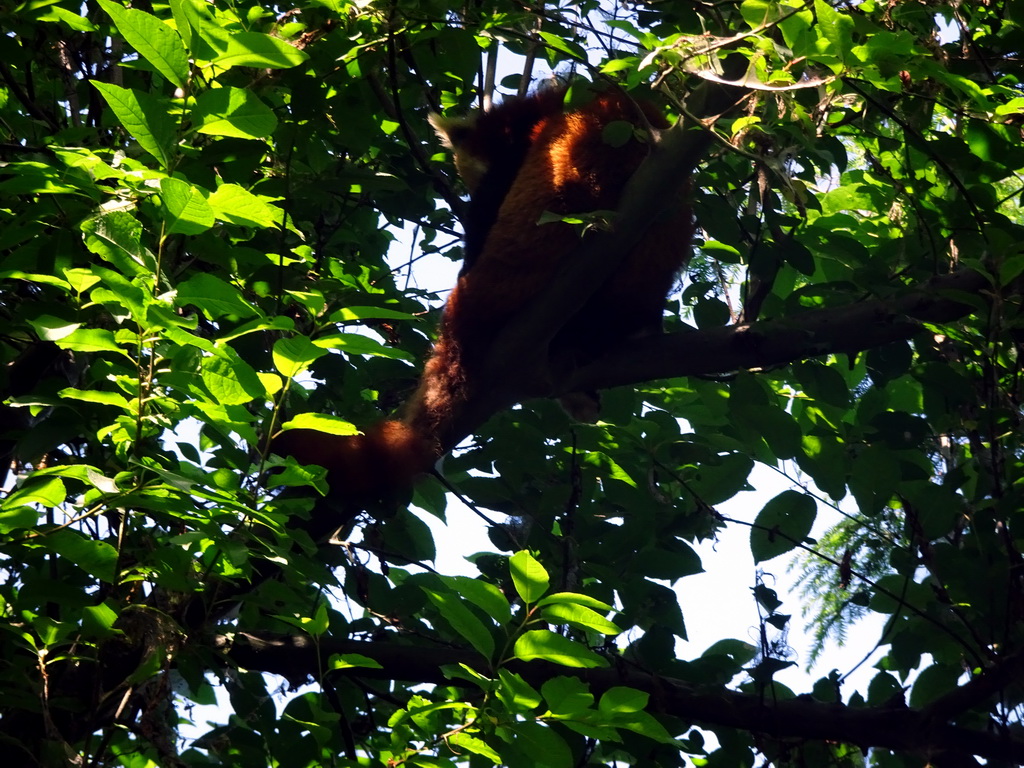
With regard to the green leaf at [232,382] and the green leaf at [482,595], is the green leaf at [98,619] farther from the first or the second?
the green leaf at [482,595]

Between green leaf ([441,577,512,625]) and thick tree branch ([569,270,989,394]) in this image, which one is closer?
green leaf ([441,577,512,625])

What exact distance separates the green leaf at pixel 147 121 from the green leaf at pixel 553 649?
1.04 meters

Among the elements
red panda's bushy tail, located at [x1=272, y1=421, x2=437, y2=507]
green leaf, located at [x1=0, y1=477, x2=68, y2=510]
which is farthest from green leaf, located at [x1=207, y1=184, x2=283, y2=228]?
red panda's bushy tail, located at [x1=272, y1=421, x2=437, y2=507]

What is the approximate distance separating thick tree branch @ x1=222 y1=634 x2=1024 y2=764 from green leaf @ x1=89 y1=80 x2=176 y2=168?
1.36 m

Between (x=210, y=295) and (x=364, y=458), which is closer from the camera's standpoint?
(x=210, y=295)

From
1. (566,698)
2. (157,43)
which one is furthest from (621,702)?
(157,43)

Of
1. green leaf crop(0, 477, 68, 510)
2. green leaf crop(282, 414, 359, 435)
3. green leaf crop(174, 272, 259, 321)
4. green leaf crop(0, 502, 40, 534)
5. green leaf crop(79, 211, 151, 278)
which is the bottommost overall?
green leaf crop(0, 502, 40, 534)

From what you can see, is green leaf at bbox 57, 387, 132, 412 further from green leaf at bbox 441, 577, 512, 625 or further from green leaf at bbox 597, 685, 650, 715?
green leaf at bbox 597, 685, 650, 715

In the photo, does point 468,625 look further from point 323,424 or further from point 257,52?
point 257,52

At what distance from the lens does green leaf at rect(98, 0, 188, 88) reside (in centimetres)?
159

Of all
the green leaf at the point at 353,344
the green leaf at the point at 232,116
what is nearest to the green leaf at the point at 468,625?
the green leaf at the point at 353,344

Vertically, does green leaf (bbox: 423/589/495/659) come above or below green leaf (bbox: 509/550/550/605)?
below

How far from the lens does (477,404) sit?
2.93 metres

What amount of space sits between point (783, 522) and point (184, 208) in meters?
2.06
